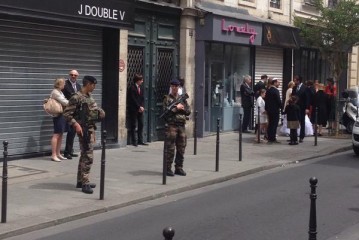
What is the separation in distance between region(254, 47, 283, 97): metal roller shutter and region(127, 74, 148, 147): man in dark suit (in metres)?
6.78

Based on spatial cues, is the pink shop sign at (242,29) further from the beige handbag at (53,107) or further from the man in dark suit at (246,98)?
the beige handbag at (53,107)

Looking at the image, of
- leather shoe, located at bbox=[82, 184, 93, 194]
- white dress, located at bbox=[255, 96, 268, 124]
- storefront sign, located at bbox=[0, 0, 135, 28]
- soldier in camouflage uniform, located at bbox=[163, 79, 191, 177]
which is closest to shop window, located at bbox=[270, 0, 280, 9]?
white dress, located at bbox=[255, 96, 268, 124]

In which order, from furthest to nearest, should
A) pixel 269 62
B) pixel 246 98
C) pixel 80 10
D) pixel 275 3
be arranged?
1. pixel 275 3
2. pixel 269 62
3. pixel 246 98
4. pixel 80 10

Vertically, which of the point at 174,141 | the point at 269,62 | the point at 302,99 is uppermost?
the point at 269,62

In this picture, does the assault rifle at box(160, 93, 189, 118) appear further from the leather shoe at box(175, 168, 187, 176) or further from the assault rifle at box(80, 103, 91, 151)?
the assault rifle at box(80, 103, 91, 151)

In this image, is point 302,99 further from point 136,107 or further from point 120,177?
point 120,177

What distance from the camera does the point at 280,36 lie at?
21.1 m

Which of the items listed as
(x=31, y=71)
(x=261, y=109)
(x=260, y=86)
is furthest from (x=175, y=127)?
(x=260, y=86)

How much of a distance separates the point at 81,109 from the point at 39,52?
3929mm

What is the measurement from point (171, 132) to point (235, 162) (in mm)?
2860

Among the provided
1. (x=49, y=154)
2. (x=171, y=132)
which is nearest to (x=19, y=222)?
(x=171, y=132)

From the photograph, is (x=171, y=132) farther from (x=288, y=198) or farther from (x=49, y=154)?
(x=49, y=154)

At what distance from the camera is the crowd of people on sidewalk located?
16.8 m

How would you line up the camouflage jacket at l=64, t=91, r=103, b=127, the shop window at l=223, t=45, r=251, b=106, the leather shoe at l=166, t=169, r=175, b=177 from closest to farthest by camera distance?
the camouflage jacket at l=64, t=91, r=103, b=127 < the leather shoe at l=166, t=169, r=175, b=177 < the shop window at l=223, t=45, r=251, b=106
